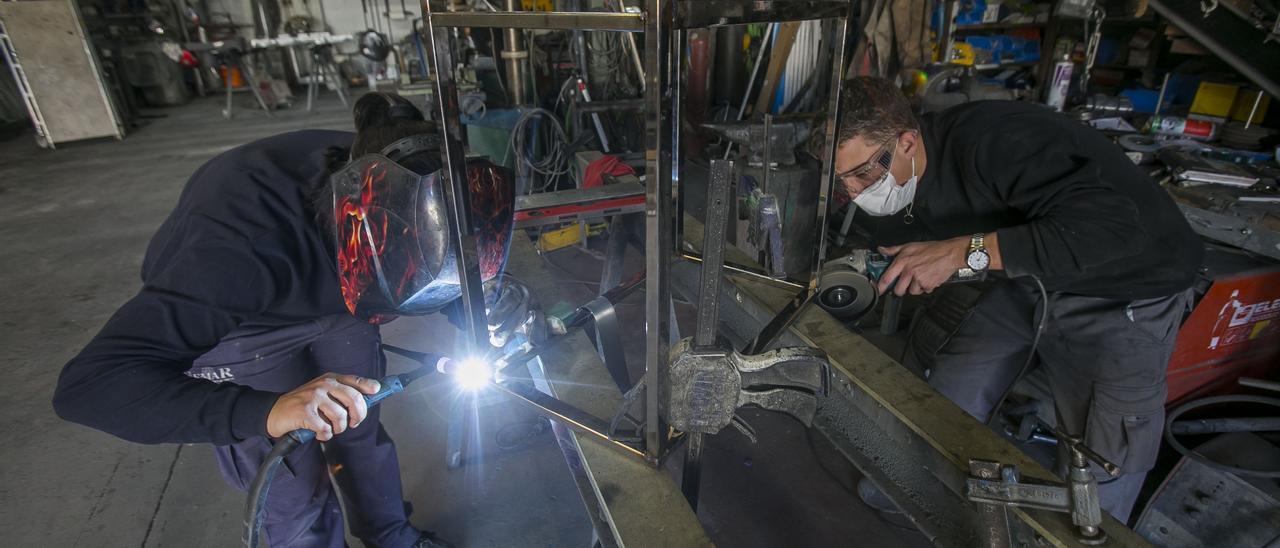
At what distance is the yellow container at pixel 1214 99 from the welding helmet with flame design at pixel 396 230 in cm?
401

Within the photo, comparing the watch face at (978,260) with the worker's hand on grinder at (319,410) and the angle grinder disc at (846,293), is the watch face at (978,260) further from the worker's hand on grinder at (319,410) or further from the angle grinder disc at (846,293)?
the worker's hand on grinder at (319,410)

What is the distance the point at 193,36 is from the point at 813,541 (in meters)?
13.3

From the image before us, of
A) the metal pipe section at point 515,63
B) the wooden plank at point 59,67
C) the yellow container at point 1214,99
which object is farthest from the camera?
the wooden plank at point 59,67

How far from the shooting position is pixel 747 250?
6.79 ft

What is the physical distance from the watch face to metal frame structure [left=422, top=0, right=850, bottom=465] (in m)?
0.78

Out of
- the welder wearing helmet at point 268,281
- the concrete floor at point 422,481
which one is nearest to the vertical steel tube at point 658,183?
the welder wearing helmet at point 268,281

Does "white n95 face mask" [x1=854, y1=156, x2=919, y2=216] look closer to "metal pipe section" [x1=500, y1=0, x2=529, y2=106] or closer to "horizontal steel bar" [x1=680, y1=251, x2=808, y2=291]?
"horizontal steel bar" [x1=680, y1=251, x2=808, y2=291]

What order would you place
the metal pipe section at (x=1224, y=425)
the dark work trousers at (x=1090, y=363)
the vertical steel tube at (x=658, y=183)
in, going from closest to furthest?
the vertical steel tube at (x=658, y=183) < the dark work trousers at (x=1090, y=363) < the metal pipe section at (x=1224, y=425)

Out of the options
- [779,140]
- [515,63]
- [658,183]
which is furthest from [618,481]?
[515,63]

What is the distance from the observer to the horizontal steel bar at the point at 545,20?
33.3 inches

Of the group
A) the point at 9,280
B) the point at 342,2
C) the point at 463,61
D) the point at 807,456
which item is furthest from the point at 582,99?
the point at 342,2

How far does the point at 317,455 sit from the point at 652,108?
1.52 metres

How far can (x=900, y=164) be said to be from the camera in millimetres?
1891

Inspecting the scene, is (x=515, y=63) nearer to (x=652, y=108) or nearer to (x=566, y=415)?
(x=566, y=415)
